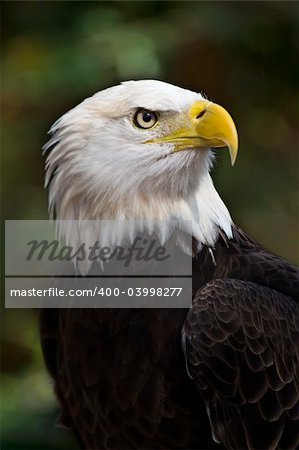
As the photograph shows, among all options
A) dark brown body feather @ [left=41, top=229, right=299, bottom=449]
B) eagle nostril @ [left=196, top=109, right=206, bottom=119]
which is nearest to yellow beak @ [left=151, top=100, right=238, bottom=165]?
eagle nostril @ [left=196, top=109, right=206, bottom=119]

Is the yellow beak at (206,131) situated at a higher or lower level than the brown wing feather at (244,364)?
higher

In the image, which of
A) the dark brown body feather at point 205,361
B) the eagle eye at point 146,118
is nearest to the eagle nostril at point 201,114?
the eagle eye at point 146,118

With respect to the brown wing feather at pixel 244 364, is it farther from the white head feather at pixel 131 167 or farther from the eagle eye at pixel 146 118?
the eagle eye at pixel 146 118

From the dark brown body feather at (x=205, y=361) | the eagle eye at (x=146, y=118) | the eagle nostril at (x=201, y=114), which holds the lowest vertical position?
the dark brown body feather at (x=205, y=361)

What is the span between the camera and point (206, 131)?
254 cm

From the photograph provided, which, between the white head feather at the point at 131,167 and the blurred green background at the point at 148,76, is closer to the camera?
the white head feather at the point at 131,167

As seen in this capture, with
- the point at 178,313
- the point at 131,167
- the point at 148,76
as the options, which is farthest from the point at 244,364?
the point at 148,76

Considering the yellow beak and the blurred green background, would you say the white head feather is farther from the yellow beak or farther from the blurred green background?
the blurred green background

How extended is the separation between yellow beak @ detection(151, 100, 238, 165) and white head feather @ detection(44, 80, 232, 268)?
2 cm

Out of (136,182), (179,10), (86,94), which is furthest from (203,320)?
(179,10)

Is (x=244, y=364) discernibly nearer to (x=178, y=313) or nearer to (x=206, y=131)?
(x=178, y=313)

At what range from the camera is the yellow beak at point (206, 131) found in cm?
251

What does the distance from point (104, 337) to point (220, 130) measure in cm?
65

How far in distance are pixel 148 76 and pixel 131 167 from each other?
2.80ft
